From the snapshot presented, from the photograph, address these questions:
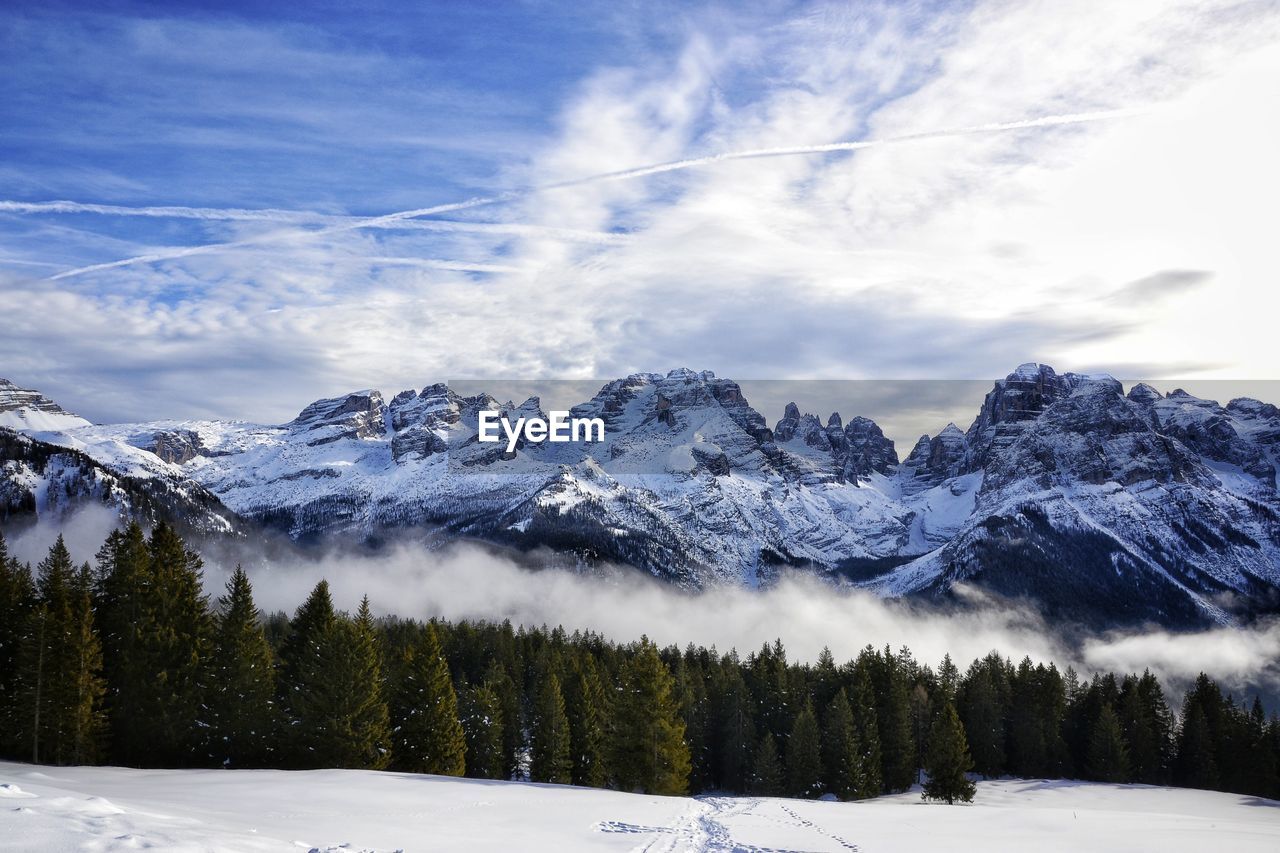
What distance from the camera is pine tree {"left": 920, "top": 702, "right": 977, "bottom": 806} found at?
65125mm

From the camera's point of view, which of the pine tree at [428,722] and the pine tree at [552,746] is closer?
the pine tree at [428,722]

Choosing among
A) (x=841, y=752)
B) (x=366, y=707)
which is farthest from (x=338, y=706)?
(x=841, y=752)

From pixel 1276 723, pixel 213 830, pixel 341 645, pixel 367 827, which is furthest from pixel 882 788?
pixel 213 830

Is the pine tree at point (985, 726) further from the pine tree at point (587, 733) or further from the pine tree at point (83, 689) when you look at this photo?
the pine tree at point (83, 689)

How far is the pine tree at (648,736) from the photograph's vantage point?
51.4 metres

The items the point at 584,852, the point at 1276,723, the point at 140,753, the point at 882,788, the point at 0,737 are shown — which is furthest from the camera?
the point at 1276,723

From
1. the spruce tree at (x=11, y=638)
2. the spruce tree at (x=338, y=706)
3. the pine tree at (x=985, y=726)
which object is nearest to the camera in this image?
the spruce tree at (x=11, y=638)

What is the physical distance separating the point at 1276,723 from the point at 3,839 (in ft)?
346

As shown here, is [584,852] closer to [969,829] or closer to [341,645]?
[969,829]

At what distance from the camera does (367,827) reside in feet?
71.2

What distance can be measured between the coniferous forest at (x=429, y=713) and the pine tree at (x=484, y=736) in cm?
17

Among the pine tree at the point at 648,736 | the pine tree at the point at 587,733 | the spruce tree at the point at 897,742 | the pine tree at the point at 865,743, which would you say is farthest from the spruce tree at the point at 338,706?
the spruce tree at the point at 897,742

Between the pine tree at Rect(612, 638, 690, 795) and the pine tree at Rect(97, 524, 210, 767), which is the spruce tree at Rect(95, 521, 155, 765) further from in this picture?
the pine tree at Rect(612, 638, 690, 795)

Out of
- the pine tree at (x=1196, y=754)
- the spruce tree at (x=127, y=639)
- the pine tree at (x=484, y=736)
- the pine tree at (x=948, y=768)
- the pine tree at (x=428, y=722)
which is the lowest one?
the pine tree at (x=1196, y=754)
